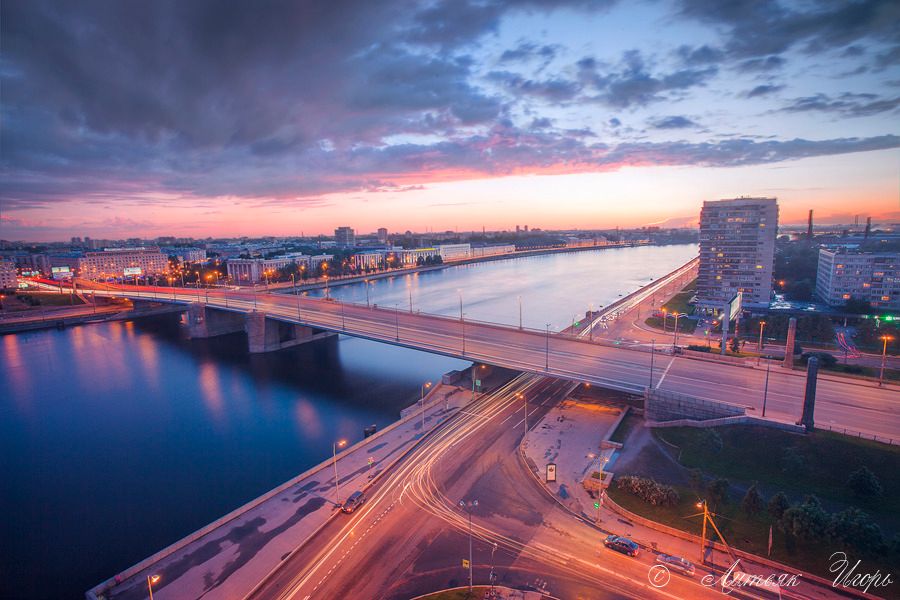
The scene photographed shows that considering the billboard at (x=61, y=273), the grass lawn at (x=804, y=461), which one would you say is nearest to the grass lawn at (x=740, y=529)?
the grass lawn at (x=804, y=461)

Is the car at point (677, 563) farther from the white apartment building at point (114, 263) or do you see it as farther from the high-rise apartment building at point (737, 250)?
the white apartment building at point (114, 263)

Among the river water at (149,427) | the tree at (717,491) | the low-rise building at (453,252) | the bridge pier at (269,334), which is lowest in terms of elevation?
the river water at (149,427)

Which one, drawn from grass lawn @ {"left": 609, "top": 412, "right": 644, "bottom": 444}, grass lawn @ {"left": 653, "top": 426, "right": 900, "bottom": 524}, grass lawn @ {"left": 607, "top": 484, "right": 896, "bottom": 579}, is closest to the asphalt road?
grass lawn @ {"left": 607, "top": 484, "right": 896, "bottom": 579}

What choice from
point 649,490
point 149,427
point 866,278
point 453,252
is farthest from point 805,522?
point 453,252

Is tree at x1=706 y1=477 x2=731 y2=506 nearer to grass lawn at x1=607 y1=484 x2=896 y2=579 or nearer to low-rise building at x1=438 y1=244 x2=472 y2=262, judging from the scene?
grass lawn at x1=607 y1=484 x2=896 y2=579

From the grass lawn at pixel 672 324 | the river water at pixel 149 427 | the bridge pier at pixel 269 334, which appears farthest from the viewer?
the bridge pier at pixel 269 334

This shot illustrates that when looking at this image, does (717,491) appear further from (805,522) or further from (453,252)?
(453,252)
